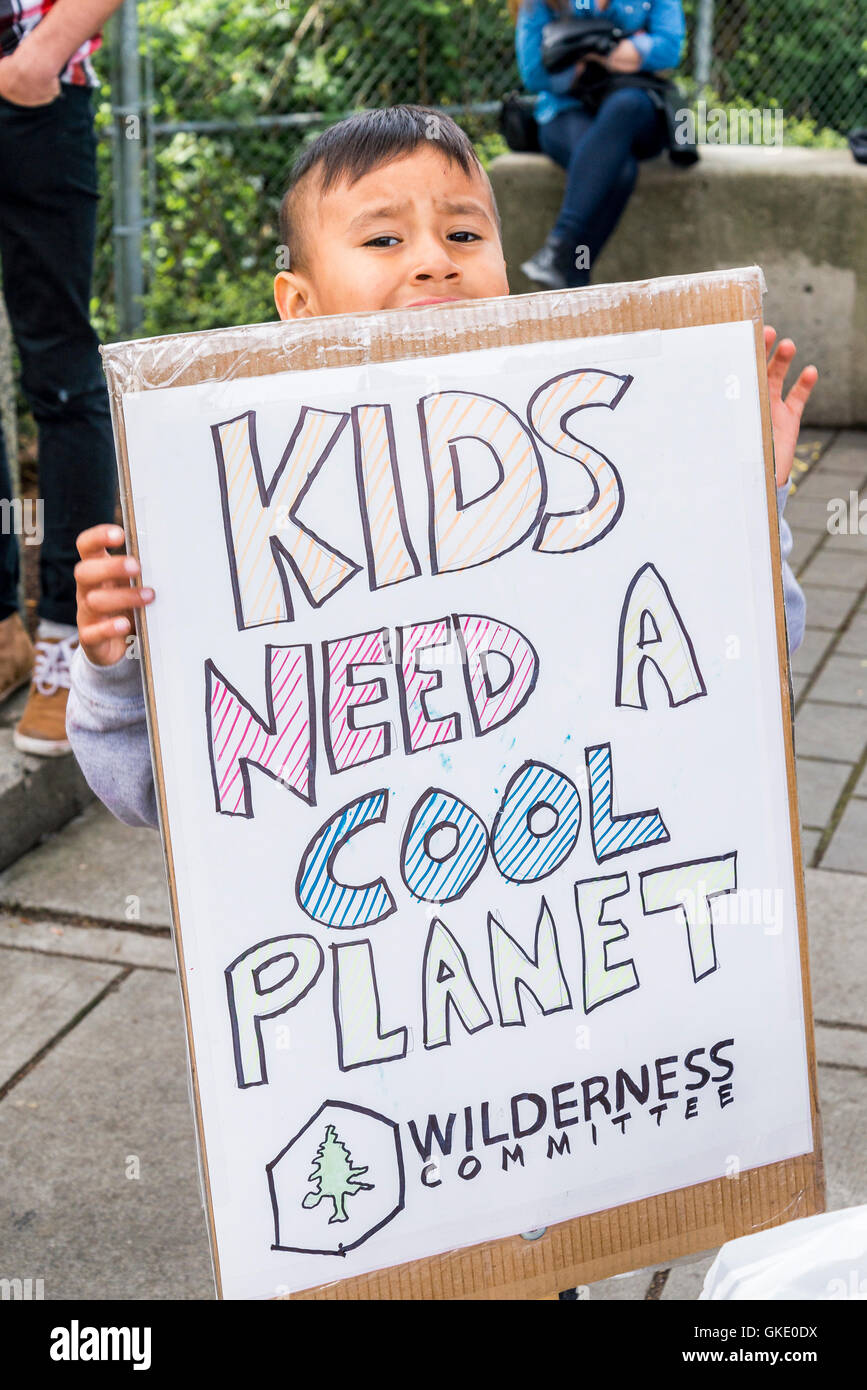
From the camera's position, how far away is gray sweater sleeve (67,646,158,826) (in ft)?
4.87

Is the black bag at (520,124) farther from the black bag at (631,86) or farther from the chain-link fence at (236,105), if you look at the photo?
the chain-link fence at (236,105)

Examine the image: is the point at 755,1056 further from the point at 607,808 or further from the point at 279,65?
the point at 279,65

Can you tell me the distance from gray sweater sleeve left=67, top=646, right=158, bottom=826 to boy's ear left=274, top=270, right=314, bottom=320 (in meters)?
0.50

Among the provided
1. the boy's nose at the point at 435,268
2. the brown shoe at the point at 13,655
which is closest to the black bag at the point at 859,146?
the brown shoe at the point at 13,655

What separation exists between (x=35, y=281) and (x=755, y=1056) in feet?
7.28

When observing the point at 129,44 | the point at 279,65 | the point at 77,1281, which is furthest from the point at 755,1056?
the point at 279,65

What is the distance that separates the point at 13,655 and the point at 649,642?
2.31 metres

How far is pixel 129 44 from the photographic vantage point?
4992 millimetres

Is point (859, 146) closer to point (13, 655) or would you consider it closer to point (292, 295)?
point (13, 655)

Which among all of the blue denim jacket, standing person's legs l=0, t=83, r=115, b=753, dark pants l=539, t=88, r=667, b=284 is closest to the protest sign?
standing person's legs l=0, t=83, r=115, b=753

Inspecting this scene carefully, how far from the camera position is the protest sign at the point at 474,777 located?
131 cm

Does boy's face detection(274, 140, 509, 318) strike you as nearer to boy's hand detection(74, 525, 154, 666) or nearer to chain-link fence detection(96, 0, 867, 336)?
boy's hand detection(74, 525, 154, 666)

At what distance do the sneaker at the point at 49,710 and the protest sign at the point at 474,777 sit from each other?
1.87 metres

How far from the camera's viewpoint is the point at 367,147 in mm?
1690
